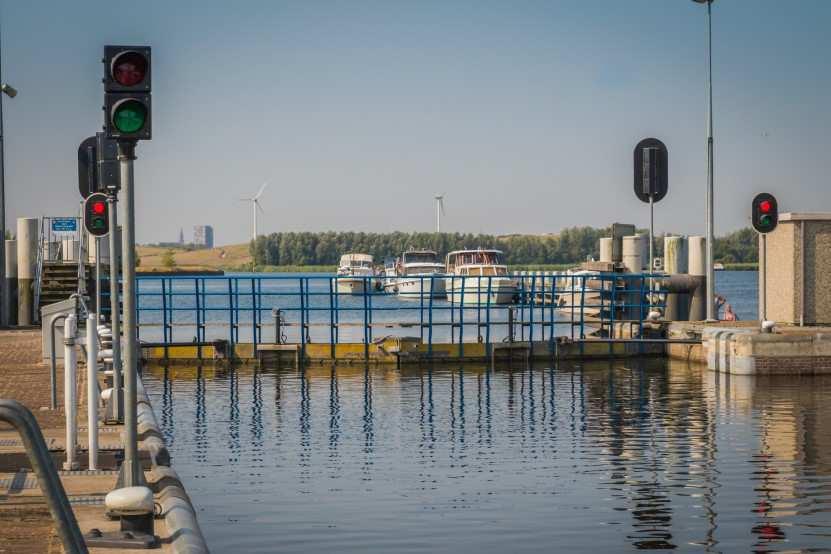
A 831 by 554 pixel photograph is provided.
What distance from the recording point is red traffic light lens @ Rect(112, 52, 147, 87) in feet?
32.7

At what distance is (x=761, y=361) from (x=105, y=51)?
64.8 feet

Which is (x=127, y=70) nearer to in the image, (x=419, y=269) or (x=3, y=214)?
(x=3, y=214)

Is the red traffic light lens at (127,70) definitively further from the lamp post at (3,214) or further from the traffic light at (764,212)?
the lamp post at (3,214)

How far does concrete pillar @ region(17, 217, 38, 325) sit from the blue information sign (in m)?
3.64

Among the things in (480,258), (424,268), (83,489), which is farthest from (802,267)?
(424,268)

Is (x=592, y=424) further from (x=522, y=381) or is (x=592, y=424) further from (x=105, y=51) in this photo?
(x=105, y=51)

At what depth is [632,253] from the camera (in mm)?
41938

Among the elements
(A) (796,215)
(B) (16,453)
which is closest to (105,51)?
(B) (16,453)

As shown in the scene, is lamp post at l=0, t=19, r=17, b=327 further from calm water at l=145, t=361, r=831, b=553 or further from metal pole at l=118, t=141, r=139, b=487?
metal pole at l=118, t=141, r=139, b=487

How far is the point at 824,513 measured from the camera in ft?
41.4

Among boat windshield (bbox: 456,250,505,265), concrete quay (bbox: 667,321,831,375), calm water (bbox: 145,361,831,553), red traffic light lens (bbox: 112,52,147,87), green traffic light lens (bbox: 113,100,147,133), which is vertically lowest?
calm water (bbox: 145,361,831,553)

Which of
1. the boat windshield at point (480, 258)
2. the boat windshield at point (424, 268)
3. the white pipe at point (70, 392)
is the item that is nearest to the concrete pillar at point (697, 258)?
the white pipe at point (70, 392)

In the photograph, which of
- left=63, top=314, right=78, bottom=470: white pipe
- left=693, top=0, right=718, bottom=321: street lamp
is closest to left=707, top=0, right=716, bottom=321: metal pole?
left=693, top=0, right=718, bottom=321: street lamp

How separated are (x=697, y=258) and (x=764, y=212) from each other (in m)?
11.7
